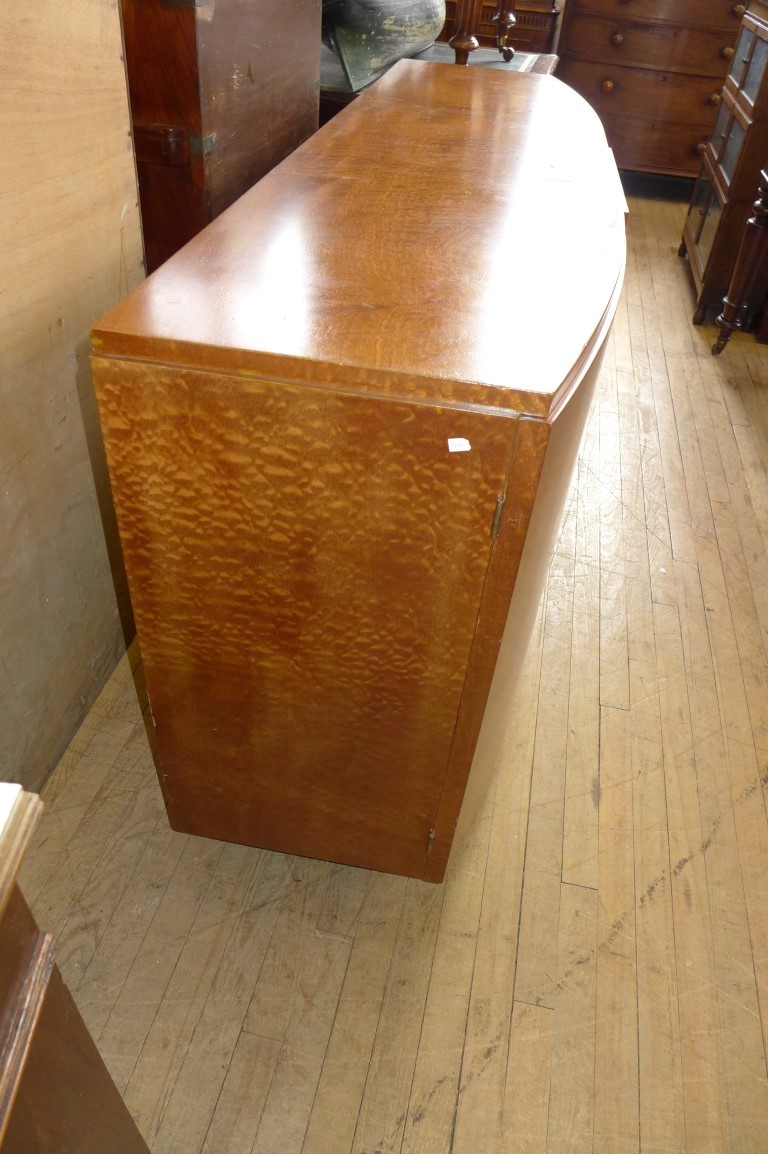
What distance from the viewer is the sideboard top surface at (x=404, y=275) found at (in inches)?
30.4

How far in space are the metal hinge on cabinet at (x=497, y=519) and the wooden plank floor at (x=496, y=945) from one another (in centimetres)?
68

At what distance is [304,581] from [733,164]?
264 cm

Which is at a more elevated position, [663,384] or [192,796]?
[192,796]

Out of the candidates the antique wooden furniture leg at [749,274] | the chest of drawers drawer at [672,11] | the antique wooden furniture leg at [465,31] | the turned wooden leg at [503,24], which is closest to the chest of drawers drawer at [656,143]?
the chest of drawers drawer at [672,11]

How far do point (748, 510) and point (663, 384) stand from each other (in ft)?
2.28

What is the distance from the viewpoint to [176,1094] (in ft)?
3.44

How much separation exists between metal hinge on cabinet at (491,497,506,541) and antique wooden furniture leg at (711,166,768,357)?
7.21 ft

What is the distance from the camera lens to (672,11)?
3770 millimetres

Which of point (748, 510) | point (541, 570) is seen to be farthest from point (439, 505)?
point (748, 510)

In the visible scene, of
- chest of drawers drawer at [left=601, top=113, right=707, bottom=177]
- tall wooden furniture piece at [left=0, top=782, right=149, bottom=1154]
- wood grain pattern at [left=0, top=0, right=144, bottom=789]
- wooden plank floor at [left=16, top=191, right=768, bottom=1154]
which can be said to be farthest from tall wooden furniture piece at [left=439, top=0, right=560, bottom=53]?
tall wooden furniture piece at [left=0, top=782, right=149, bottom=1154]

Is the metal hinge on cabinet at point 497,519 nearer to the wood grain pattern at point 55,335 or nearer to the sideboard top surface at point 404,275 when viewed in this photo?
the sideboard top surface at point 404,275

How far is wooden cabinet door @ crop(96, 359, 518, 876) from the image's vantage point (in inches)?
31.5

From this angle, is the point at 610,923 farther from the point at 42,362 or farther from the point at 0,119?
the point at 0,119

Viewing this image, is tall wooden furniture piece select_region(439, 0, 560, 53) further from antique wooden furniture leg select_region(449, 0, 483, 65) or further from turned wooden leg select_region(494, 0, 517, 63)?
antique wooden furniture leg select_region(449, 0, 483, 65)
